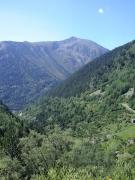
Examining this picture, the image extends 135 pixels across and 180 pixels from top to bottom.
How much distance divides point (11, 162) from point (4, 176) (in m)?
14.5

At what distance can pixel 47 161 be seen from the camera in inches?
7254

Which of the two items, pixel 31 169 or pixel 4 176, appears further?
pixel 31 169

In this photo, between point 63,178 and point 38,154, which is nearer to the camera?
point 63,178

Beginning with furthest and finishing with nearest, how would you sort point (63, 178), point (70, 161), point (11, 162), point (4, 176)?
point (70, 161) → point (11, 162) → point (4, 176) → point (63, 178)

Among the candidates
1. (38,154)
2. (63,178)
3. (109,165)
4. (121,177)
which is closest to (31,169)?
(38,154)

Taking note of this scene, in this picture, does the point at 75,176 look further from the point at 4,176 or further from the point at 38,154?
the point at 38,154

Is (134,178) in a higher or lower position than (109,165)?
higher

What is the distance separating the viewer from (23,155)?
7283 inches

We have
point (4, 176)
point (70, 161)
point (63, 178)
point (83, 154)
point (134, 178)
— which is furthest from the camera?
point (83, 154)

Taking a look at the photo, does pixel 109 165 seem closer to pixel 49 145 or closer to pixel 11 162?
pixel 49 145

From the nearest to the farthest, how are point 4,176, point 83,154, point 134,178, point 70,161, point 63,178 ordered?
point 63,178, point 134,178, point 4,176, point 70,161, point 83,154

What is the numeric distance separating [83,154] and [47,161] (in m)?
19.5

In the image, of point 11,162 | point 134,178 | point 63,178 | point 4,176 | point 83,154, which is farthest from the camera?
point 83,154

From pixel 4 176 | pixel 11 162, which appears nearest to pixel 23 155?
pixel 11 162
